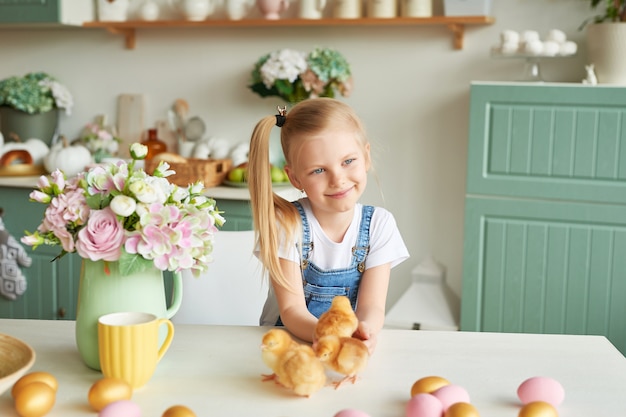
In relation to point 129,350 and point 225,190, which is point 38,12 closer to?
point 225,190

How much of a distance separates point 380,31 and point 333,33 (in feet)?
0.66

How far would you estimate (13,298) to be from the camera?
11.0 ft

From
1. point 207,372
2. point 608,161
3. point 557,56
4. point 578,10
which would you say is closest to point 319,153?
point 207,372

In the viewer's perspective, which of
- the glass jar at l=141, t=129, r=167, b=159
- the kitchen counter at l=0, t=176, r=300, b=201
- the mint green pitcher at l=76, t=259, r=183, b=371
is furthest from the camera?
the glass jar at l=141, t=129, r=167, b=159

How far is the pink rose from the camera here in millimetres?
1186

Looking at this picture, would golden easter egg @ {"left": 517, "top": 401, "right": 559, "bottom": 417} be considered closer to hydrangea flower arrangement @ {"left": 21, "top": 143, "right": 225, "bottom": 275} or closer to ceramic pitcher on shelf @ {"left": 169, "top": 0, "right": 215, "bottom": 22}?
hydrangea flower arrangement @ {"left": 21, "top": 143, "right": 225, "bottom": 275}

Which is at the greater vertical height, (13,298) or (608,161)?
(608,161)

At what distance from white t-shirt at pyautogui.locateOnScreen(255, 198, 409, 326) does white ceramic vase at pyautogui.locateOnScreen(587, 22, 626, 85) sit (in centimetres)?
144

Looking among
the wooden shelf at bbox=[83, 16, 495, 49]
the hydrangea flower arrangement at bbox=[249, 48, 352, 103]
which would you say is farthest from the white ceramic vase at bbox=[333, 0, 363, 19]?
the hydrangea flower arrangement at bbox=[249, 48, 352, 103]

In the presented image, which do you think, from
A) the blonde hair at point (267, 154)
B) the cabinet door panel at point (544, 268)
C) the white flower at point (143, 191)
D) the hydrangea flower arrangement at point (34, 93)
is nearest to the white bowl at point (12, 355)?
the white flower at point (143, 191)

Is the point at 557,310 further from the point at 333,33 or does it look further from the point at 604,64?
the point at 333,33

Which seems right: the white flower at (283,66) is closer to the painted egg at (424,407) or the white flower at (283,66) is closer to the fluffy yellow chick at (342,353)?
the fluffy yellow chick at (342,353)

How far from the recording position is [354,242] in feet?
5.55

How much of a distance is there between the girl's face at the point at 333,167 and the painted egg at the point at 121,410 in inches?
24.3
